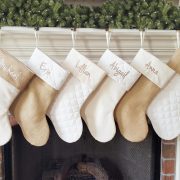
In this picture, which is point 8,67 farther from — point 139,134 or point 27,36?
point 139,134

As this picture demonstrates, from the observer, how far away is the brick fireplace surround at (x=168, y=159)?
179 centimetres

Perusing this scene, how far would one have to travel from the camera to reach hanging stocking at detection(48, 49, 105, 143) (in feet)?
4.77

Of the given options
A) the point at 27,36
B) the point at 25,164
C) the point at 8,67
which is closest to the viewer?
the point at 8,67

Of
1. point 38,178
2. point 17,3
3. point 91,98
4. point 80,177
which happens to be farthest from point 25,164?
point 17,3

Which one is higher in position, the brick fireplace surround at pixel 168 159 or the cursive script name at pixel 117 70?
the cursive script name at pixel 117 70

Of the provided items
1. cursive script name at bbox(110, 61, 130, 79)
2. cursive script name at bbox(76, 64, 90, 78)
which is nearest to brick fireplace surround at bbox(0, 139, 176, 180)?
cursive script name at bbox(110, 61, 130, 79)

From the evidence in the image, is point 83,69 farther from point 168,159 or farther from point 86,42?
point 168,159

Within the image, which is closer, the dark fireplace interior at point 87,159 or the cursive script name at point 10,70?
the cursive script name at point 10,70

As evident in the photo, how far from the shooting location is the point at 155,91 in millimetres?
1531

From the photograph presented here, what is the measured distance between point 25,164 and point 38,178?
0.11 m

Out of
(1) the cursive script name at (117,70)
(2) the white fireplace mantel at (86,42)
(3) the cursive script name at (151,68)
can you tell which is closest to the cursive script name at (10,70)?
(2) the white fireplace mantel at (86,42)

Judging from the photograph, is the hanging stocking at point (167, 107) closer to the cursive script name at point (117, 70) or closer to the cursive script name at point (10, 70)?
the cursive script name at point (117, 70)

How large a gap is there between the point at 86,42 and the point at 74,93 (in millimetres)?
246

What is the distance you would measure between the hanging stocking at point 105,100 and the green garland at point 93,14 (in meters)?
0.19
